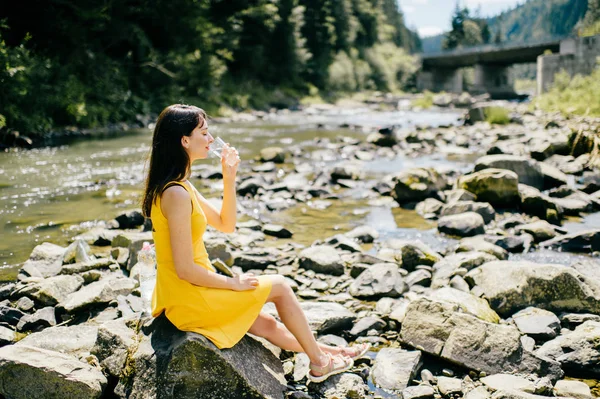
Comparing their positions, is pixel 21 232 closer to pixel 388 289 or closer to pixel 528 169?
pixel 388 289

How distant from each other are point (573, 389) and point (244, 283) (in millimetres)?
2651

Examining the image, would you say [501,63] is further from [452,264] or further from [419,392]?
[419,392]

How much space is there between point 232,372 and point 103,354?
1.08 metres

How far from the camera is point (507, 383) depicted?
3.97m

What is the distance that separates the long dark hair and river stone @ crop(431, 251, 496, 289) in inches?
149

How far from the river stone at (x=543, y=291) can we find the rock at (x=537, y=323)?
0.57 ft

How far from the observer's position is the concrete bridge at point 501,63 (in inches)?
1483

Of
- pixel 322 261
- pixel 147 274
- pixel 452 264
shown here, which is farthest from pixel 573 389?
pixel 147 274

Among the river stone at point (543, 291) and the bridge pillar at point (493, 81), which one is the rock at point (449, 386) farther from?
the bridge pillar at point (493, 81)

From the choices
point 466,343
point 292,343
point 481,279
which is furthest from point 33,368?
point 481,279

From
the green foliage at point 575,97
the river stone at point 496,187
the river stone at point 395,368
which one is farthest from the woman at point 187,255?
the green foliage at point 575,97

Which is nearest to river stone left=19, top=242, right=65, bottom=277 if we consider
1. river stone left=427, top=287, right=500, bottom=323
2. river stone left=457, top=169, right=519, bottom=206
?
river stone left=427, top=287, right=500, bottom=323

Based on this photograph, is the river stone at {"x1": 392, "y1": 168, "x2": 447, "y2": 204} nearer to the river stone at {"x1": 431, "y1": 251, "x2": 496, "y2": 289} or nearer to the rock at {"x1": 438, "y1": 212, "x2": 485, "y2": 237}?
the rock at {"x1": 438, "y1": 212, "x2": 485, "y2": 237}

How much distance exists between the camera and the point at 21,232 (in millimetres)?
8883
